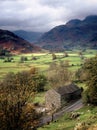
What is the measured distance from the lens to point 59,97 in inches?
3949

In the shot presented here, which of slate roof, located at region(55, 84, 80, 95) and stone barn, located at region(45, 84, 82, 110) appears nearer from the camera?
stone barn, located at region(45, 84, 82, 110)

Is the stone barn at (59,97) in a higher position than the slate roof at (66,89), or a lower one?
lower

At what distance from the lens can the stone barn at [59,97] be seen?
3954 inches

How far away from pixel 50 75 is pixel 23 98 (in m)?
102

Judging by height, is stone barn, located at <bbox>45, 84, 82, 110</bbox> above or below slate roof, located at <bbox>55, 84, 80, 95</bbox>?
below


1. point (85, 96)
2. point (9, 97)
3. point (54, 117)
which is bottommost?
point (54, 117)

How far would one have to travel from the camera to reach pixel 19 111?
1833 inches

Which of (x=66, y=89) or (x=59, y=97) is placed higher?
(x=66, y=89)

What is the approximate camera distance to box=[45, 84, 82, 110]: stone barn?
100438mm

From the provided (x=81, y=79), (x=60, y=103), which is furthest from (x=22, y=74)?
(x=60, y=103)

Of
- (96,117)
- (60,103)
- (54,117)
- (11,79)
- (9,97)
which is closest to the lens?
(9,97)

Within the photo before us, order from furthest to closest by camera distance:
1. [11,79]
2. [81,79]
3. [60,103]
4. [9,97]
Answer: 1. [81,79]
2. [11,79]
3. [60,103]
4. [9,97]

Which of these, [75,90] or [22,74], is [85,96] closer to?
[75,90]

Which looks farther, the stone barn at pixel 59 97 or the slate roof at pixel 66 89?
the slate roof at pixel 66 89
